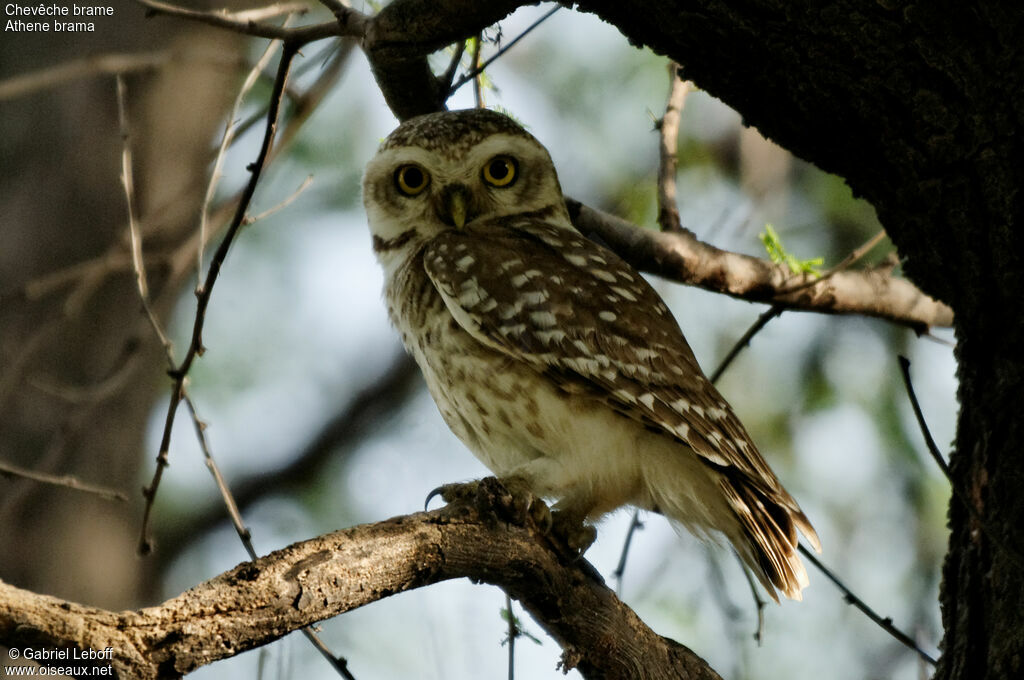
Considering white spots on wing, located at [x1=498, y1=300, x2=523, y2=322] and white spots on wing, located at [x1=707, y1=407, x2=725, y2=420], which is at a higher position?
white spots on wing, located at [x1=498, y1=300, x2=523, y2=322]

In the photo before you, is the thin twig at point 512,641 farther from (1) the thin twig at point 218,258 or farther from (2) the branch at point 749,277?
(2) the branch at point 749,277

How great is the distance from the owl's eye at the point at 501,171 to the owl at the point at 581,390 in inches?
12.0

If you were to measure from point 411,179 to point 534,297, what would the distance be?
918 millimetres

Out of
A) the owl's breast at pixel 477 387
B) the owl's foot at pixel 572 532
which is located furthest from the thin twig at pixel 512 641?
the owl's breast at pixel 477 387

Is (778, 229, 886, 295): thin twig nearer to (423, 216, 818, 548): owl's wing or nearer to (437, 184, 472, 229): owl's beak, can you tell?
(423, 216, 818, 548): owl's wing

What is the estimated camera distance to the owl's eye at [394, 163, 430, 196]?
3.79 metres

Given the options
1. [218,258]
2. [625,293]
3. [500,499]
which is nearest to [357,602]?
[500,499]

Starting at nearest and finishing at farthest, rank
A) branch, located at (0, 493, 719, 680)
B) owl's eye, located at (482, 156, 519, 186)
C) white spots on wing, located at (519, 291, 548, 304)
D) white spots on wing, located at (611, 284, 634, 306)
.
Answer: branch, located at (0, 493, 719, 680) < white spots on wing, located at (519, 291, 548, 304) < white spots on wing, located at (611, 284, 634, 306) < owl's eye, located at (482, 156, 519, 186)

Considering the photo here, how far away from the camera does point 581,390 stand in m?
2.96

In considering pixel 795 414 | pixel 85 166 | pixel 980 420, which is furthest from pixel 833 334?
pixel 85 166

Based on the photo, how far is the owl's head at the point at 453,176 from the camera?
12.2ft

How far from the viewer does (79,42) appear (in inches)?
229

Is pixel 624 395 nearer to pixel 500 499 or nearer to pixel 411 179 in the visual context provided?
pixel 500 499

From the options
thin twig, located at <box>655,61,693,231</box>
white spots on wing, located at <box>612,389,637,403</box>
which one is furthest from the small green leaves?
white spots on wing, located at <box>612,389,637,403</box>
